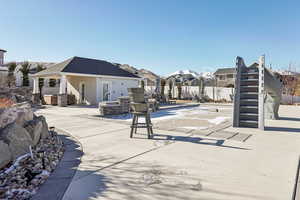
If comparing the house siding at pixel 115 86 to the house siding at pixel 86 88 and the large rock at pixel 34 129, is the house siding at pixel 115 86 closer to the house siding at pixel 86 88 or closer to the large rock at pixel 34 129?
the house siding at pixel 86 88

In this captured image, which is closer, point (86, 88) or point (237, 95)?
point (237, 95)

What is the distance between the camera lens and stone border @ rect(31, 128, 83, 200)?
81.8 inches

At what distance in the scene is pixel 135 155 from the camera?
11.2ft

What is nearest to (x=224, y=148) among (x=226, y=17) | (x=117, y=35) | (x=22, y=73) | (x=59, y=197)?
(x=59, y=197)

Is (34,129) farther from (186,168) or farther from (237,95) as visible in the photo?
(237,95)

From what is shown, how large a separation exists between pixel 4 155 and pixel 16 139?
41 centimetres

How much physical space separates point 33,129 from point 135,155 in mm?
2207

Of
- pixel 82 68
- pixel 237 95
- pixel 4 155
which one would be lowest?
pixel 4 155

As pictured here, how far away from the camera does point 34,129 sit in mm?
3785

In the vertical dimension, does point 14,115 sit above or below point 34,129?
above

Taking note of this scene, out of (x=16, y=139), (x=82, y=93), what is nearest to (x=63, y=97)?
(x=82, y=93)

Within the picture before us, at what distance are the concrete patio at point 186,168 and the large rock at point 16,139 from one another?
106 cm

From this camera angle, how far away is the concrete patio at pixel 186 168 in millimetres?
2127

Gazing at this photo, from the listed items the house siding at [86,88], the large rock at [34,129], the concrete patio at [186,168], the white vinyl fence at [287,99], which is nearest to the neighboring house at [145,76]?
the house siding at [86,88]
